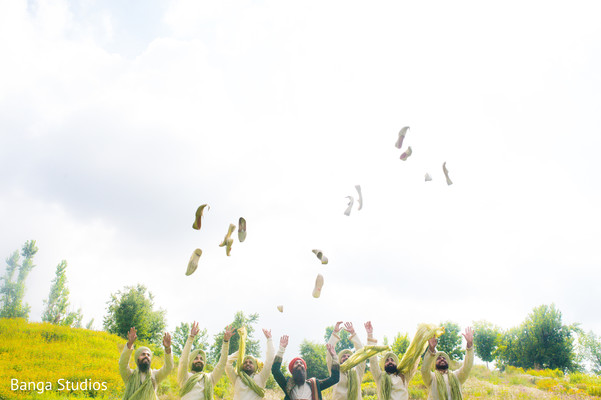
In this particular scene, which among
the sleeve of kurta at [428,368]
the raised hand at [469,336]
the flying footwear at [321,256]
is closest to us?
the raised hand at [469,336]

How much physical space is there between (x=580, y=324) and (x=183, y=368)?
36.6m

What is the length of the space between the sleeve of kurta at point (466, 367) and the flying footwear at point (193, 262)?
5.83m

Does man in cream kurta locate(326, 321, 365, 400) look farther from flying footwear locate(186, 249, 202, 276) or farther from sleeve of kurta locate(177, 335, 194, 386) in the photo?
flying footwear locate(186, 249, 202, 276)

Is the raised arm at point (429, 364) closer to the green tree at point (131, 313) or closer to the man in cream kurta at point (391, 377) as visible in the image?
the man in cream kurta at point (391, 377)

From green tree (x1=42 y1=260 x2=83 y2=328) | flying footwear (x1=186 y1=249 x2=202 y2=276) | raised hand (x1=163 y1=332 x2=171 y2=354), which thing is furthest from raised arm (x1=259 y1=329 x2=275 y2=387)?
green tree (x1=42 y1=260 x2=83 y2=328)

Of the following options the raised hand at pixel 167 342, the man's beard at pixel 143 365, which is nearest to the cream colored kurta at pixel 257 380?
the raised hand at pixel 167 342

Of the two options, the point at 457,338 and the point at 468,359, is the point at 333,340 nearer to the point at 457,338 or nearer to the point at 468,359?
the point at 468,359

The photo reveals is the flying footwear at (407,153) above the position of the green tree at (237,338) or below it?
above

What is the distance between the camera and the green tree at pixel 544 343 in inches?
1192

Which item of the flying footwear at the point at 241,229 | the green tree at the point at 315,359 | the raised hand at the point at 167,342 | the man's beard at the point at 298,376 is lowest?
the green tree at the point at 315,359

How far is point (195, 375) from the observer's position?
7414 mm

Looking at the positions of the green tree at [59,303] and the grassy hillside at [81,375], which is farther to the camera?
the green tree at [59,303]

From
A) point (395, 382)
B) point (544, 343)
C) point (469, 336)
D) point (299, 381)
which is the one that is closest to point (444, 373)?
point (469, 336)

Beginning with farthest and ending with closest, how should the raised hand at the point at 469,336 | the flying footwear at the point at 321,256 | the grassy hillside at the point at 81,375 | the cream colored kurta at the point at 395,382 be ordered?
the grassy hillside at the point at 81,375 < the flying footwear at the point at 321,256 < the raised hand at the point at 469,336 < the cream colored kurta at the point at 395,382
